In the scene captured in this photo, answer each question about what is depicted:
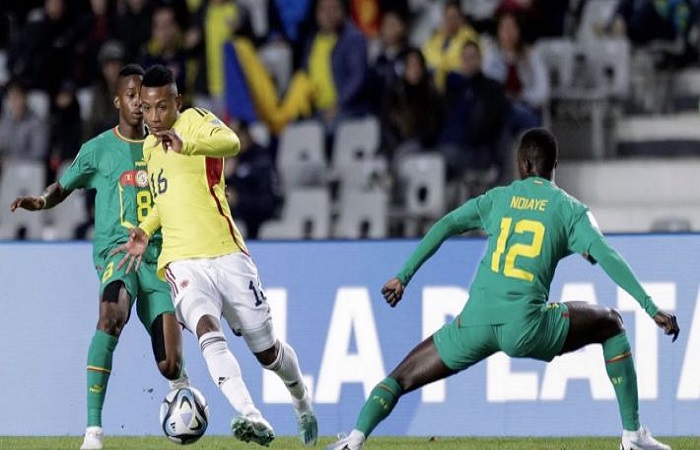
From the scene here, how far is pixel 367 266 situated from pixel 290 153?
4682 mm

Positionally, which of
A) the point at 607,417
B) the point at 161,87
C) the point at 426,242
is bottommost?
the point at 607,417

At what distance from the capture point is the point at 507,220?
713 centimetres

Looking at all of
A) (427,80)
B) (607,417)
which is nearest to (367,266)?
(607,417)

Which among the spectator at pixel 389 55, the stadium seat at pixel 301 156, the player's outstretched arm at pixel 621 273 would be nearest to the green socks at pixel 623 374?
the player's outstretched arm at pixel 621 273

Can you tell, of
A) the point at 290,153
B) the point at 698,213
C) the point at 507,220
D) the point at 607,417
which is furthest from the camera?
the point at 290,153

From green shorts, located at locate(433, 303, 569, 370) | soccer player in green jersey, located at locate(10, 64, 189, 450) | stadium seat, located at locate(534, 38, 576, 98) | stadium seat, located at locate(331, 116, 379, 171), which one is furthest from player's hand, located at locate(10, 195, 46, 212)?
stadium seat, located at locate(534, 38, 576, 98)

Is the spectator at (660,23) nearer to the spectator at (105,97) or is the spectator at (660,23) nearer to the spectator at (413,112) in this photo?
the spectator at (413,112)

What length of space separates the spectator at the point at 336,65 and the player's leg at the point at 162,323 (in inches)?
235

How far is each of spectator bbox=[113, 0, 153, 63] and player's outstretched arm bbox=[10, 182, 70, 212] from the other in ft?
20.9

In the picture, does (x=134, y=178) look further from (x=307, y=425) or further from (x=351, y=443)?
(x=351, y=443)

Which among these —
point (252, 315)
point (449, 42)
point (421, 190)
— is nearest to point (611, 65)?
point (449, 42)

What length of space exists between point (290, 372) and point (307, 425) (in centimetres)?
40

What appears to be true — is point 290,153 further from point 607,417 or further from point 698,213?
point 607,417

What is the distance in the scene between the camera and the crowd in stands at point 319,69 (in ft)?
44.3
